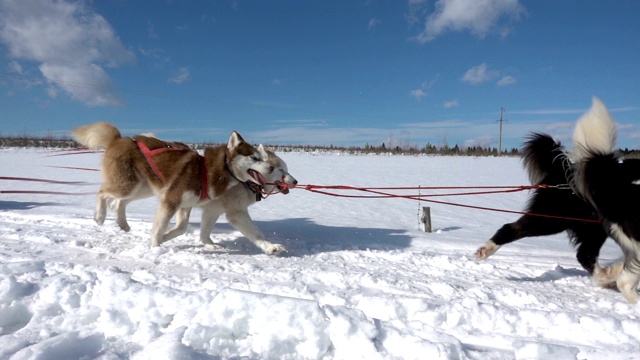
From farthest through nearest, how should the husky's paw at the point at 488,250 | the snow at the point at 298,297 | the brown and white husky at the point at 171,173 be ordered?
the brown and white husky at the point at 171,173 < the husky's paw at the point at 488,250 < the snow at the point at 298,297

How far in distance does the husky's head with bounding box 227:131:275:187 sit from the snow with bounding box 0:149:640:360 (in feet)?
2.75

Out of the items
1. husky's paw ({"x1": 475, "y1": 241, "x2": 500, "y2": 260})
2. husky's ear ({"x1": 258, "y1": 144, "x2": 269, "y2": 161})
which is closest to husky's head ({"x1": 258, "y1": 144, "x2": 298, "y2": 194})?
husky's ear ({"x1": 258, "y1": 144, "x2": 269, "y2": 161})

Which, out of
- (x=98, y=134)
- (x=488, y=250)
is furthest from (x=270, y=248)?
(x=98, y=134)

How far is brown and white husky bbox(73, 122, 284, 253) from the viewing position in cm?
437

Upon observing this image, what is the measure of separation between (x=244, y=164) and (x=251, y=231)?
77 centimetres

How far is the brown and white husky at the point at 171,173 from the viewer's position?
4.37 meters

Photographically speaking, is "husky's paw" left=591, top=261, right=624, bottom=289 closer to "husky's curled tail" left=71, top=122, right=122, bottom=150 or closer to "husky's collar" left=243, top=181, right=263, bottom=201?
"husky's collar" left=243, top=181, right=263, bottom=201

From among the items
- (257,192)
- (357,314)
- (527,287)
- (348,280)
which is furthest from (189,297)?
(527,287)

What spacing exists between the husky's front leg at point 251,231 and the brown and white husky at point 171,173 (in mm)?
18

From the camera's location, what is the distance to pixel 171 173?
446 centimetres

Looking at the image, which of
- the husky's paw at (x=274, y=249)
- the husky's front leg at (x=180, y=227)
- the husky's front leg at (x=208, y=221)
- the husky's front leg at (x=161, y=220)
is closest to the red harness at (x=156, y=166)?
the husky's front leg at (x=208, y=221)

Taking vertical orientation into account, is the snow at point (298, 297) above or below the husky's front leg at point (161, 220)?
below

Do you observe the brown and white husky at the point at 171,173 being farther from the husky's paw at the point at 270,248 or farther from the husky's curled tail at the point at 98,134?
the husky's curled tail at the point at 98,134

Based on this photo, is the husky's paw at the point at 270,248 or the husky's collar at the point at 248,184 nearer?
the husky's paw at the point at 270,248
